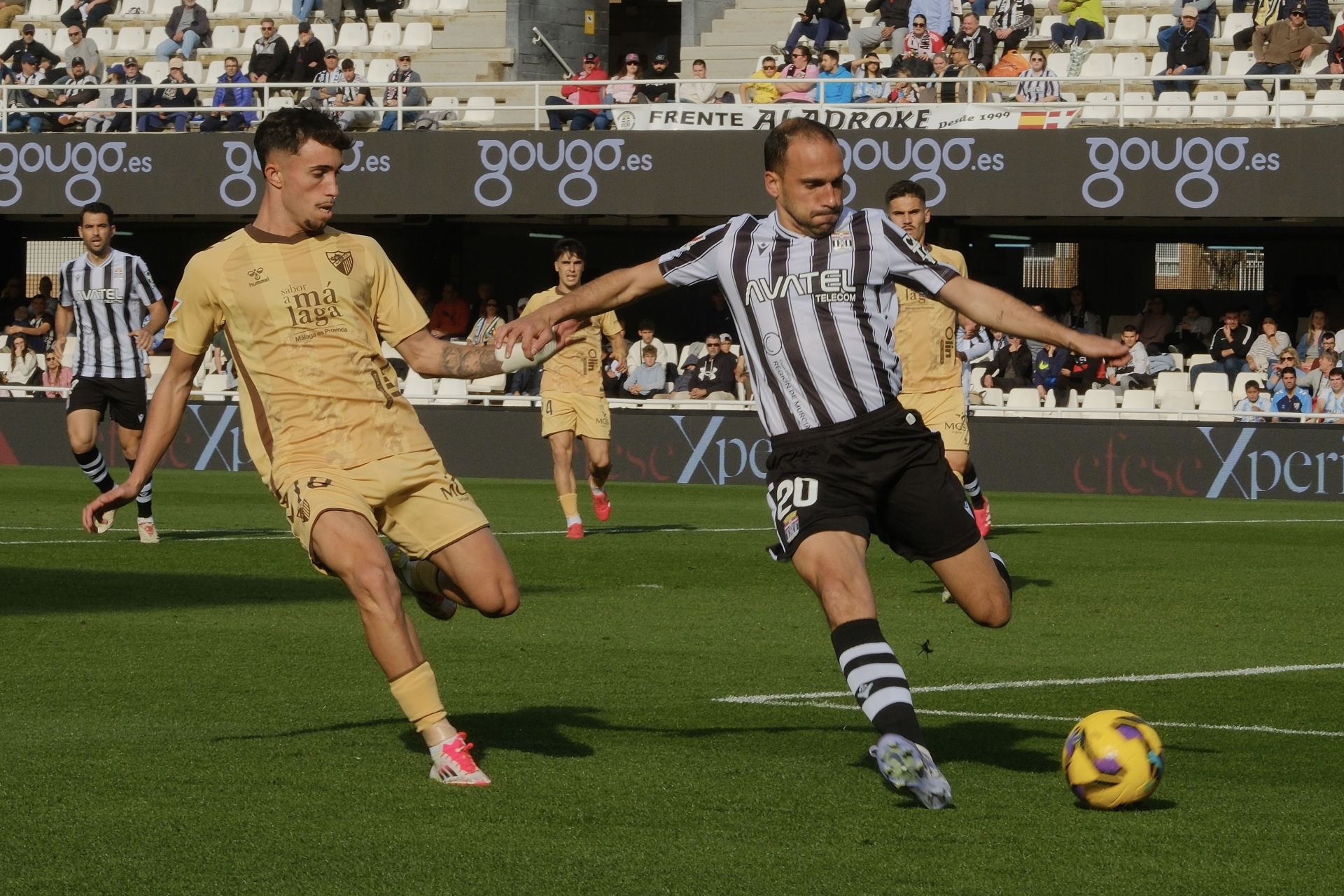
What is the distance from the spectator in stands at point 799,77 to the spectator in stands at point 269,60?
737 cm

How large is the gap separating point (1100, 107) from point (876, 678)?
62.3 feet

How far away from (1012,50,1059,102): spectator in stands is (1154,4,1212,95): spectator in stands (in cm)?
137

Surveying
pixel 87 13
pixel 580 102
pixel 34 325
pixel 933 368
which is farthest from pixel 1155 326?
pixel 87 13

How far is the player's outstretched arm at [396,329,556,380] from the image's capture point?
6051 millimetres

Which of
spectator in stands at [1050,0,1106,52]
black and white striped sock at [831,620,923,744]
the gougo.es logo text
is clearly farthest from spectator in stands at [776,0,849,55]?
black and white striped sock at [831,620,923,744]

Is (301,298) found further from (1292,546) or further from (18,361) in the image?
(18,361)

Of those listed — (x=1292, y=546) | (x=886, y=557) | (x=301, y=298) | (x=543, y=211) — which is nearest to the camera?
(x=301, y=298)

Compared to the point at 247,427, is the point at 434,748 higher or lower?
lower

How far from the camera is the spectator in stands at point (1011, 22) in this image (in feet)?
86.4

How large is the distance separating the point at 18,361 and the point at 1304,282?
19036 mm

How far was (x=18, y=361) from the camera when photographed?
2855 cm

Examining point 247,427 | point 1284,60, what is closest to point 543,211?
point 1284,60

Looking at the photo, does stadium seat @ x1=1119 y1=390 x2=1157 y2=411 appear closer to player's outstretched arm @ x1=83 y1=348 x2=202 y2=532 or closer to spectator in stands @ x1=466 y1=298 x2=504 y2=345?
spectator in stands @ x1=466 y1=298 x2=504 y2=345

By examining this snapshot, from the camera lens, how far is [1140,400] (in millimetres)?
23797
